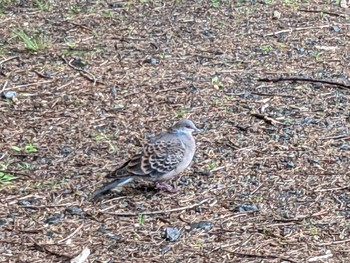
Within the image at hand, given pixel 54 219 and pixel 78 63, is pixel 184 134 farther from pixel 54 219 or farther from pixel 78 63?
pixel 78 63

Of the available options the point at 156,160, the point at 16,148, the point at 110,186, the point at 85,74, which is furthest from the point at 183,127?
the point at 85,74

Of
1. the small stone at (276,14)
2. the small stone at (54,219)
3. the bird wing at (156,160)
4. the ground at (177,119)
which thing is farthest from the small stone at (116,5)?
the small stone at (54,219)

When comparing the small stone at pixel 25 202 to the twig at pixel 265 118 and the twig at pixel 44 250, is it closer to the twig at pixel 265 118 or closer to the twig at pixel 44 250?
the twig at pixel 44 250

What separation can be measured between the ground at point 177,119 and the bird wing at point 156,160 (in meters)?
0.18

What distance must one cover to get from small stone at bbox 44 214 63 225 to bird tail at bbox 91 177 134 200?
0.86 feet

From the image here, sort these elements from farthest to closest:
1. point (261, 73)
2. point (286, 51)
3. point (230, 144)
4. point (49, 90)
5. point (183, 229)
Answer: point (286, 51) < point (261, 73) < point (49, 90) < point (230, 144) < point (183, 229)

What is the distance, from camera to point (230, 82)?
621cm

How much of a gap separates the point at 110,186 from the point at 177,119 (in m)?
1.34

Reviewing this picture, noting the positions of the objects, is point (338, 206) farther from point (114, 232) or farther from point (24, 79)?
point (24, 79)

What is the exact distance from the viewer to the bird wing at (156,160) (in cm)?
442

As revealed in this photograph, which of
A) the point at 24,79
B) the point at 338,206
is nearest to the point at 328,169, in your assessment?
the point at 338,206

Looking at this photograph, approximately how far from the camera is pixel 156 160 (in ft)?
14.6

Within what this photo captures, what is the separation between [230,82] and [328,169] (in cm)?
167

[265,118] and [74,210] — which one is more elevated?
[74,210]
